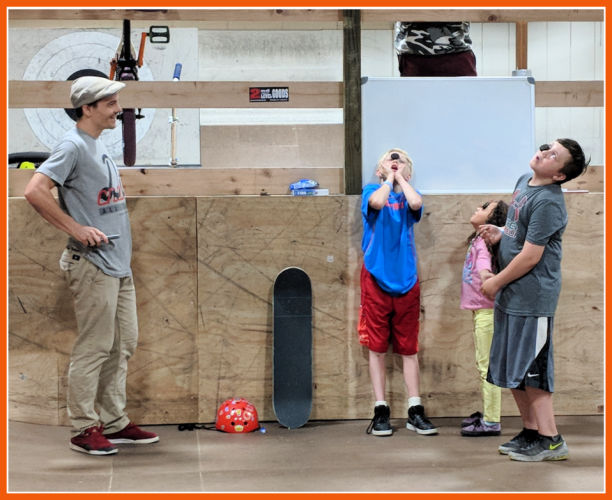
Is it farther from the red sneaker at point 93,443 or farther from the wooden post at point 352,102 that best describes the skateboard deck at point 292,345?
the red sneaker at point 93,443

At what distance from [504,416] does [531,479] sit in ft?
4.05

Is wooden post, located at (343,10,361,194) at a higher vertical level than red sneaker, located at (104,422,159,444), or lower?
higher

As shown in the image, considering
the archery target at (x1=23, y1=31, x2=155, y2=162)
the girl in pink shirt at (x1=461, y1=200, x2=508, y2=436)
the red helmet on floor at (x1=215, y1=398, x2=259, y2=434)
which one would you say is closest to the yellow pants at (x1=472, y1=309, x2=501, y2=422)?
the girl in pink shirt at (x1=461, y1=200, x2=508, y2=436)

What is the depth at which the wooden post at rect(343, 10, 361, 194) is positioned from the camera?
4816mm

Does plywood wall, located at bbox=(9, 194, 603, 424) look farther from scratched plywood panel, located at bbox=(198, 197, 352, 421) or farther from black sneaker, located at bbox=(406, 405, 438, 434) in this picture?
black sneaker, located at bbox=(406, 405, 438, 434)

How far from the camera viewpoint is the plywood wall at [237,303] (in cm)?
462

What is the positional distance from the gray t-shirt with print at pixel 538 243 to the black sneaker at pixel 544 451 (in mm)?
572

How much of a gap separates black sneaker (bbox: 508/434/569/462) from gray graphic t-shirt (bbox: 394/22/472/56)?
2266 millimetres

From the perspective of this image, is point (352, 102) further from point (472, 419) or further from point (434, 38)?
point (472, 419)

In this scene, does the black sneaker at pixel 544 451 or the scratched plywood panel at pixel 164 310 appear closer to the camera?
the black sneaker at pixel 544 451

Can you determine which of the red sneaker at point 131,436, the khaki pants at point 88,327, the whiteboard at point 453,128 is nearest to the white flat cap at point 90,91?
the khaki pants at point 88,327

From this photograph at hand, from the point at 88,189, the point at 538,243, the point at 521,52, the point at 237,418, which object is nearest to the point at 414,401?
the point at 237,418

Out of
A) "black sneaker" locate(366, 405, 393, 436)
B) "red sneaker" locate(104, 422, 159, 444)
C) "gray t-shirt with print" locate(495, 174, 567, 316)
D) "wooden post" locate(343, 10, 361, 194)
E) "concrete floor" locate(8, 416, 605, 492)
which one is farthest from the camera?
"wooden post" locate(343, 10, 361, 194)

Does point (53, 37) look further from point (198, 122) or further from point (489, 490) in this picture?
point (489, 490)
